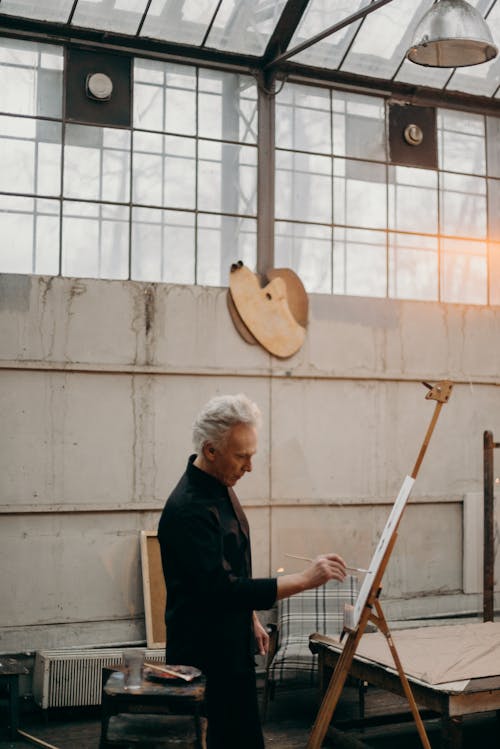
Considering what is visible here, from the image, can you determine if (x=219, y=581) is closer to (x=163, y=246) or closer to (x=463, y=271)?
(x=163, y=246)

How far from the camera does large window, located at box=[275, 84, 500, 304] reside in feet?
24.2

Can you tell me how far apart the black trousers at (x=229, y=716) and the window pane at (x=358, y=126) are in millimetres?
5236

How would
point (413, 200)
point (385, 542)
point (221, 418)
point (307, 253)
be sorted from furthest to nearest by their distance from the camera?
1. point (413, 200)
2. point (307, 253)
3. point (385, 542)
4. point (221, 418)

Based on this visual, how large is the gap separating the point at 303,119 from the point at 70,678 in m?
4.60

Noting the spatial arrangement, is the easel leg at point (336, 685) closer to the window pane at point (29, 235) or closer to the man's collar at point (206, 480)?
the man's collar at point (206, 480)

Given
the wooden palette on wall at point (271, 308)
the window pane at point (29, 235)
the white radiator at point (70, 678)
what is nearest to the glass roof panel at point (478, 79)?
the wooden palette on wall at point (271, 308)

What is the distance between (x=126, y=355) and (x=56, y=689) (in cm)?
232

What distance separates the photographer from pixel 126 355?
21.8 feet

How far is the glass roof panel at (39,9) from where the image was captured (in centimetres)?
655

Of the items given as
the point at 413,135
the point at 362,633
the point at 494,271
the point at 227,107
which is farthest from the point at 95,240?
the point at 362,633

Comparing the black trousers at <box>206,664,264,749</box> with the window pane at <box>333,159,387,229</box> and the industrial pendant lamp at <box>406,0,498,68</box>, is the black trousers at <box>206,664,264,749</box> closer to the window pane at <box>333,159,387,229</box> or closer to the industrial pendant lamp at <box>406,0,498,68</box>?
the industrial pendant lamp at <box>406,0,498,68</box>

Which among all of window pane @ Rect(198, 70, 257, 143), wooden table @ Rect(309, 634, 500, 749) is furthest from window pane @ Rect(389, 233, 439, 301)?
wooden table @ Rect(309, 634, 500, 749)

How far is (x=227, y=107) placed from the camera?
722 centimetres

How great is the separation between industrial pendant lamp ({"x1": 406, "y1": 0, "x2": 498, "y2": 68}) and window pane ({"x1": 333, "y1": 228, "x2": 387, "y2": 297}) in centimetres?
253
